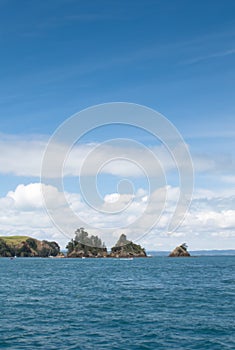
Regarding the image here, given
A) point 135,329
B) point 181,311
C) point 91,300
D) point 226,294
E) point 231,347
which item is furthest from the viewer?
point 226,294

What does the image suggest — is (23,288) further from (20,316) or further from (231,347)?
(231,347)

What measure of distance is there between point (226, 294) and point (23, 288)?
46275mm

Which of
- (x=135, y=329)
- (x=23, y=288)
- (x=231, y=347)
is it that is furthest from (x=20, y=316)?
(x=23, y=288)

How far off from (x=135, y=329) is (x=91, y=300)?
25.9m

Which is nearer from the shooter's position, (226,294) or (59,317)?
(59,317)

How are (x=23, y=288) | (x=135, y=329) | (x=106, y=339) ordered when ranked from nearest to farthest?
(x=106, y=339), (x=135, y=329), (x=23, y=288)

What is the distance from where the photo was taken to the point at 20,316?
58.1 meters

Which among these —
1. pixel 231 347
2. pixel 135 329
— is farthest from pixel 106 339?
pixel 231 347

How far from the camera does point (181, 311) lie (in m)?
60.7

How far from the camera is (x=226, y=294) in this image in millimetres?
82188

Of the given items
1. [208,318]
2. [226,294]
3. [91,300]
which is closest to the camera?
[208,318]

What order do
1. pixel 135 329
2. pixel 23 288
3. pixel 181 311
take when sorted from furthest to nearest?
1. pixel 23 288
2. pixel 181 311
3. pixel 135 329

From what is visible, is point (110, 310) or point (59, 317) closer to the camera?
point (59, 317)

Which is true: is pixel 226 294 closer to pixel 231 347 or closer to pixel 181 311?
pixel 181 311
